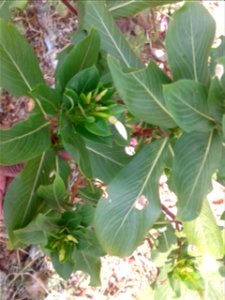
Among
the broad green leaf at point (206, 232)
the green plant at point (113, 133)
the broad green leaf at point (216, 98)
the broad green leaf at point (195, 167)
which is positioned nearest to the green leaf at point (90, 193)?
the green plant at point (113, 133)

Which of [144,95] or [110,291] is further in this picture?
[110,291]

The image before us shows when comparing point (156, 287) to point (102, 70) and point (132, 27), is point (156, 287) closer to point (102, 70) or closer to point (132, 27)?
point (102, 70)

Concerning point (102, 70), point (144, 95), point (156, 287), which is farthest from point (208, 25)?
point (156, 287)

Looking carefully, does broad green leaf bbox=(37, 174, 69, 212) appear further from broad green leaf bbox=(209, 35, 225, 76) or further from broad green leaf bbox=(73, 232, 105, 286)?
broad green leaf bbox=(209, 35, 225, 76)

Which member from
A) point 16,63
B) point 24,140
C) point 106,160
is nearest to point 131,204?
point 106,160

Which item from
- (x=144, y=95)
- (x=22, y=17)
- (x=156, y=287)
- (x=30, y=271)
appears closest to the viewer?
(x=144, y=95)

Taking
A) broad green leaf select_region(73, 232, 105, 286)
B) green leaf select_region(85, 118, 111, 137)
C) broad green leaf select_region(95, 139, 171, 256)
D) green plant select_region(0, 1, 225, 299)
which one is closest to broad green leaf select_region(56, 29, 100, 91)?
green plant select_region(0, 1, 225, 299)

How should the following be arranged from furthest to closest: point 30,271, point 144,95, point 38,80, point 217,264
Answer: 1. point 30,271
2. point 217,264
3. point 38,80
4. point 144,95
